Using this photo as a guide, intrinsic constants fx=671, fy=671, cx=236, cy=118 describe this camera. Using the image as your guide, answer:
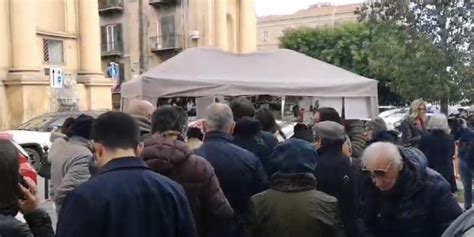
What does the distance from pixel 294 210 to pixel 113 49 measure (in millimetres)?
41926

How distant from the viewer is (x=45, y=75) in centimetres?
2503

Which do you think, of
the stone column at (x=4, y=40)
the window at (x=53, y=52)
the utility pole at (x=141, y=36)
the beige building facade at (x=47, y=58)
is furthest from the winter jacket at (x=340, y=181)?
the utility pole at (x=141, y=36)

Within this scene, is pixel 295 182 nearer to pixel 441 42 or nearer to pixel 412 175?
pixel 412 175

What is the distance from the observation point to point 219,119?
505 centimetres

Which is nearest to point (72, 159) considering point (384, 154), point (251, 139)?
point (251, 139)

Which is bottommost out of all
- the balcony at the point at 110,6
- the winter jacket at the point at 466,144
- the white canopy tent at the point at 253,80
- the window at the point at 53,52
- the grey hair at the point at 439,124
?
the winter jacket at the point at 466,144

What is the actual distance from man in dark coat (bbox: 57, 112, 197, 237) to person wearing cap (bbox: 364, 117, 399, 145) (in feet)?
11.5

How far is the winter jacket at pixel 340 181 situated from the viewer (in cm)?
482

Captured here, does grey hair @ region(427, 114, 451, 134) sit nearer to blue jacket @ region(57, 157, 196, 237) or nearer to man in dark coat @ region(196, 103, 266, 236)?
man in dark coat @ region(196, 103, 266, 236)

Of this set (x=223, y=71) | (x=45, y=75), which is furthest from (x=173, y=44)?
(x=223, y=71)

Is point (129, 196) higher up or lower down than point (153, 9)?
lower down

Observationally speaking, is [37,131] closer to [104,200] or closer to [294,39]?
[104,200]

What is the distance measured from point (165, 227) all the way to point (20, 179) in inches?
28.3

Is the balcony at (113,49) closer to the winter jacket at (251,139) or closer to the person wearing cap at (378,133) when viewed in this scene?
the person wearing cap at (378,133)
